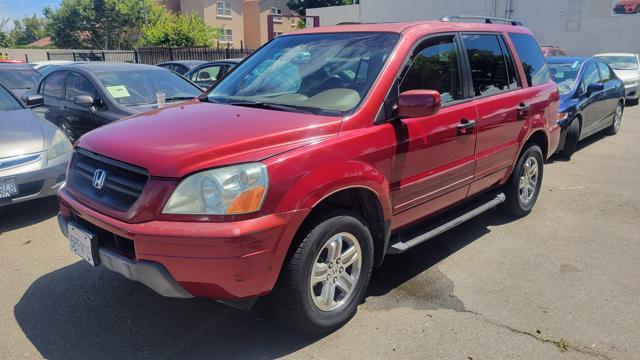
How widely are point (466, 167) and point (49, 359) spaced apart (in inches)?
128

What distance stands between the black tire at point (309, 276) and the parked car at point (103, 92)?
14.2 feet

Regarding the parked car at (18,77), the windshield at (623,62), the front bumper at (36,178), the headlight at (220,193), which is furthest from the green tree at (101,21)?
the headlight at (220,193)

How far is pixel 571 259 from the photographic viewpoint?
4246 mm

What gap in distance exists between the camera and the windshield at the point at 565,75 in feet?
A: 26.4

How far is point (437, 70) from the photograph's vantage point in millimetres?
3824

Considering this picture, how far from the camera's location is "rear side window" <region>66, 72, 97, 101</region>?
269 inches

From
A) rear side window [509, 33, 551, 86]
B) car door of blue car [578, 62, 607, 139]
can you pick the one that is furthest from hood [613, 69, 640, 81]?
rear side window [509, 33, 551, 86]

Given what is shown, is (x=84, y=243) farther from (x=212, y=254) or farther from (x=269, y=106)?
(x=269, y=106)

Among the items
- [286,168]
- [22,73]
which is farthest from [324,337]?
[22,73]

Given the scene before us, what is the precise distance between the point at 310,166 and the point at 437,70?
1660mm

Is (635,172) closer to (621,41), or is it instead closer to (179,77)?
(179,77)

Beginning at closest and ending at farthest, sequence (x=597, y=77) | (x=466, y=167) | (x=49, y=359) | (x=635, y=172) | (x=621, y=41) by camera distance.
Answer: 1. (x=49, y=359)
2. (x=466, y=167)
3. (x=635, y=172)
4. (x=597, y=77)
5. (x=621, y=41)

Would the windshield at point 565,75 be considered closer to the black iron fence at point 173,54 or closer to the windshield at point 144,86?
the windshield at point 144,86

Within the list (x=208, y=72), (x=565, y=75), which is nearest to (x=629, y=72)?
(x=565, y=75)
